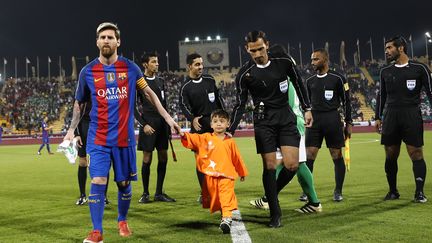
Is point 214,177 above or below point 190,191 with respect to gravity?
above

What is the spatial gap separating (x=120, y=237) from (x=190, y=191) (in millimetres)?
3643

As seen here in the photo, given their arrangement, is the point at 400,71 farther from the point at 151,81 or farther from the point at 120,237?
the point at 120,237

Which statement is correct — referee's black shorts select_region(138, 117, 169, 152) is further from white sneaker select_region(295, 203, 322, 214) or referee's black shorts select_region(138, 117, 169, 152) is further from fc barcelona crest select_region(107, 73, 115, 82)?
white sneaker select_region(295, 203, 322, 214)

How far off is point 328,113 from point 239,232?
3147mm

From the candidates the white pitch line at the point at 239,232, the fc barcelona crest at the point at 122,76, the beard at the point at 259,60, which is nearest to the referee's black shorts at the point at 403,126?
the beard at the point at 259,60

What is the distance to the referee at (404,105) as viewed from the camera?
21.0 ft

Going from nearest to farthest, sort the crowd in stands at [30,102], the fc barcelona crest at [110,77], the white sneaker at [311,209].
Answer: the fc barcelona crest at [110,77] < the white sneaker at [311,209] < the crowd in stands at [30,102]

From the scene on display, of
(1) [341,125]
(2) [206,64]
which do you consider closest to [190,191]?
(1) [341,125]

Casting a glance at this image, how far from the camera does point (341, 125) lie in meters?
6.97

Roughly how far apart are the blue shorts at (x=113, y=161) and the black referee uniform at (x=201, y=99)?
2.44 m

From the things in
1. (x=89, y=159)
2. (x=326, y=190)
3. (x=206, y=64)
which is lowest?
(x=326, y=190)

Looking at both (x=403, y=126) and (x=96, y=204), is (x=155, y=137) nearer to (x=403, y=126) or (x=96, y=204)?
(x=96, y=204)

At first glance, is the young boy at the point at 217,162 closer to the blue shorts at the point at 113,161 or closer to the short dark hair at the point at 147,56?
the blue shorts at the point at 113,161

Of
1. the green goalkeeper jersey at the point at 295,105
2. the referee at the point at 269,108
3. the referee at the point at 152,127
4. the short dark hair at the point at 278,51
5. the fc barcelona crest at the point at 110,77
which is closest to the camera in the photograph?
the fc barcelona crest at the point at 110,77
